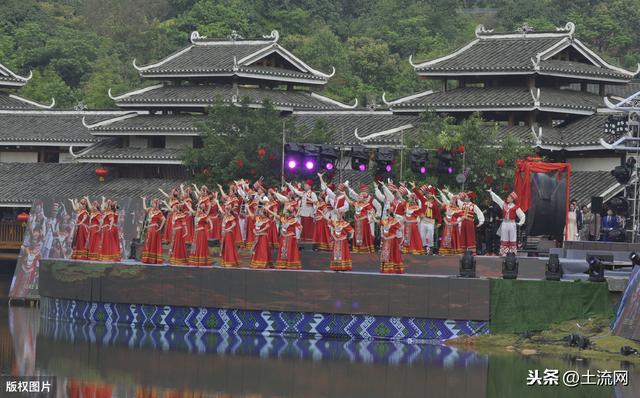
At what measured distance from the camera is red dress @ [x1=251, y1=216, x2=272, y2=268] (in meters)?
35.5

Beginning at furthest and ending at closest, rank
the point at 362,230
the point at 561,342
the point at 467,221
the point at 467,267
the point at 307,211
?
the point at 307,211 → the point at 467,221 → the point at 362,230 → the point at 467,267 → the point at 561,342

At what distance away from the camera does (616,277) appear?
105 ft

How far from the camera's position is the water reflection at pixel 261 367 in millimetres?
26547

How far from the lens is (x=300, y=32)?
281 feet

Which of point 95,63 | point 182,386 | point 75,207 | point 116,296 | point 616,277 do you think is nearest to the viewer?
point 182,386

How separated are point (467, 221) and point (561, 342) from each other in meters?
6.64

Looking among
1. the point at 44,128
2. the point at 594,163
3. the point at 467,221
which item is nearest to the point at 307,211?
the point at 467,221

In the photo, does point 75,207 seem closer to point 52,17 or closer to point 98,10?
point 52,17

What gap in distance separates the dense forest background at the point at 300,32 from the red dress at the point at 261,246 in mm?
35105

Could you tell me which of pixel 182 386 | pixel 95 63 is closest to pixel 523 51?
pixel 182 386

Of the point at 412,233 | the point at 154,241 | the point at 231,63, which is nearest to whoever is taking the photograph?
the point at 412,233

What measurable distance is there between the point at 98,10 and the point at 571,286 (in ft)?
214

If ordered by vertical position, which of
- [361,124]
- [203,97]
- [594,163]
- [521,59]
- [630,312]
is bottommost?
[630,312]

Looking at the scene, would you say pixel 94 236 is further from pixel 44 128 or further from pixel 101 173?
pixel 44 128
